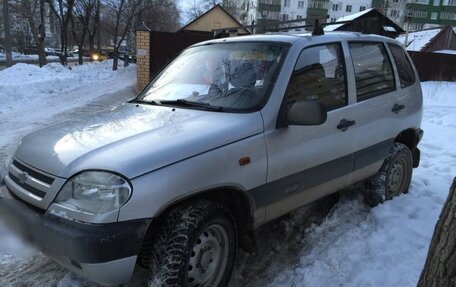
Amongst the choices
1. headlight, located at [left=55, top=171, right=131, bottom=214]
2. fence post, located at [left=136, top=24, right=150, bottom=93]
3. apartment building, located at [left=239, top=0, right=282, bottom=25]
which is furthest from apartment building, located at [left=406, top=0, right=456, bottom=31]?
headlight, located at [left=55, top=171, right=131, bottom=214]

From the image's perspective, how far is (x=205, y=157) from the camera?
9.21 feet

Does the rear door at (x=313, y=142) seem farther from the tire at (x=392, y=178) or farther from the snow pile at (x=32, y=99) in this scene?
the snow pile at (x=32, y=99)

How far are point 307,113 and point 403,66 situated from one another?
2.42 meters

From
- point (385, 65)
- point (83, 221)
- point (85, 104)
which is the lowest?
point (85, 104)

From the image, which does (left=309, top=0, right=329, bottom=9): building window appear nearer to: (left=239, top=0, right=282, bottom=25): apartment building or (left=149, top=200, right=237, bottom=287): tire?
(left=239, top=0, right=282, bottom=25): apartment building

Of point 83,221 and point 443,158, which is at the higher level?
point 83,221

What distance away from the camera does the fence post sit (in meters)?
14.1

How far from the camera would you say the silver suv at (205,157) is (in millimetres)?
2502

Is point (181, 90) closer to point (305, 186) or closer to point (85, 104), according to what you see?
point (305, 186)

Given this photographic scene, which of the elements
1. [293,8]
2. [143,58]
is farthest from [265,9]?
[143,58]

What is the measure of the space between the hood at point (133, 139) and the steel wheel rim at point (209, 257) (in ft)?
1.97

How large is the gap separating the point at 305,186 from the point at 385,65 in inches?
75.9

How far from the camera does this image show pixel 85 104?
1238 cm

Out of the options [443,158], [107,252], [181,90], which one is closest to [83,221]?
[107,252]
